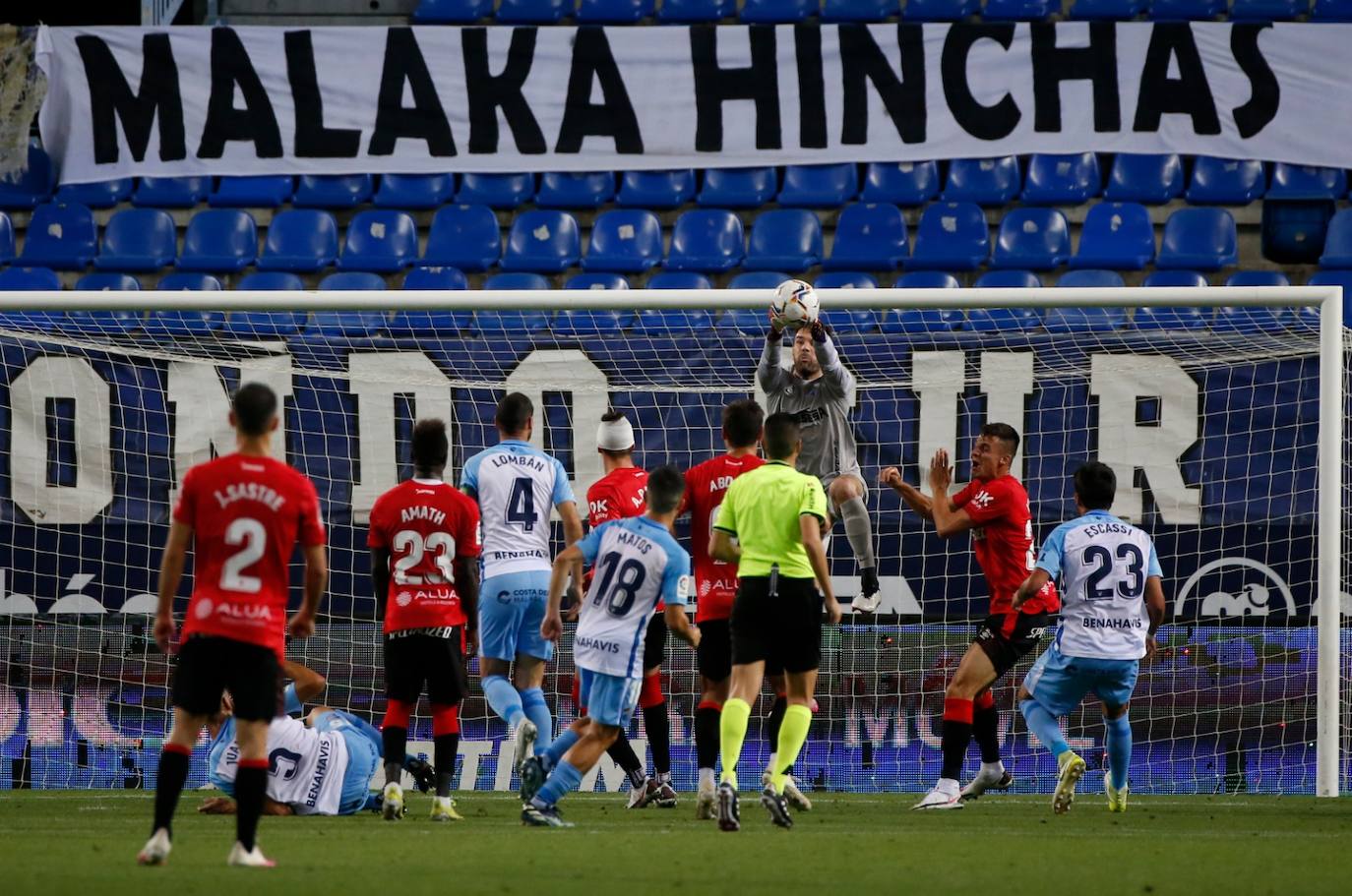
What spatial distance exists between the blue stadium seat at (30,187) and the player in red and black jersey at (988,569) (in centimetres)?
928

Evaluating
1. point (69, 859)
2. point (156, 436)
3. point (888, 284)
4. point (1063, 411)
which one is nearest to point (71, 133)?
point (156, 436)

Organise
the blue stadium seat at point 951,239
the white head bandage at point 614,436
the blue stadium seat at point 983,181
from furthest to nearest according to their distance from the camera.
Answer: the blue stadium seat at point 983,181, the blue stadium seat at point 951,239, the white head bandage at point 614,436

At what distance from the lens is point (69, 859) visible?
5941 mm

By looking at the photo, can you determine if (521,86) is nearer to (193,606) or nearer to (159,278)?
(159,278)

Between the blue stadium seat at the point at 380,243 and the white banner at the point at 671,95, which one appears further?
the blue stadium seat at the point at 380,243

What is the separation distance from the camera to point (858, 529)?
344 inches

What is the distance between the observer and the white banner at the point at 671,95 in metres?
14.0

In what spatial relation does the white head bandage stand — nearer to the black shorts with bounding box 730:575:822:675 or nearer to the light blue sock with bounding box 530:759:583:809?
the black shorts with bounding box 730:575:822:675

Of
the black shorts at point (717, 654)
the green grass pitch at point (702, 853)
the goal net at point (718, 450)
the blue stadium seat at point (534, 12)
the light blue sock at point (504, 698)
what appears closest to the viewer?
the green grass pitch at point (702, 853)

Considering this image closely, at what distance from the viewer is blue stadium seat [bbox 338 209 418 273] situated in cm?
1427

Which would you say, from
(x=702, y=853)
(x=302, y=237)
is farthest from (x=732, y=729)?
A: (x=302, y=237)

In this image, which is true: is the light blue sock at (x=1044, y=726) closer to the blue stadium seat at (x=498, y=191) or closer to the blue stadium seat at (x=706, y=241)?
the blue stadium seat at (x=706, y=241)

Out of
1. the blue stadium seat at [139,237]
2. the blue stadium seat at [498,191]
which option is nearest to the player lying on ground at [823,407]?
the blue stadium seat at [498,191]

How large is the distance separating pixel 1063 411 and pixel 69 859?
7146 mm
